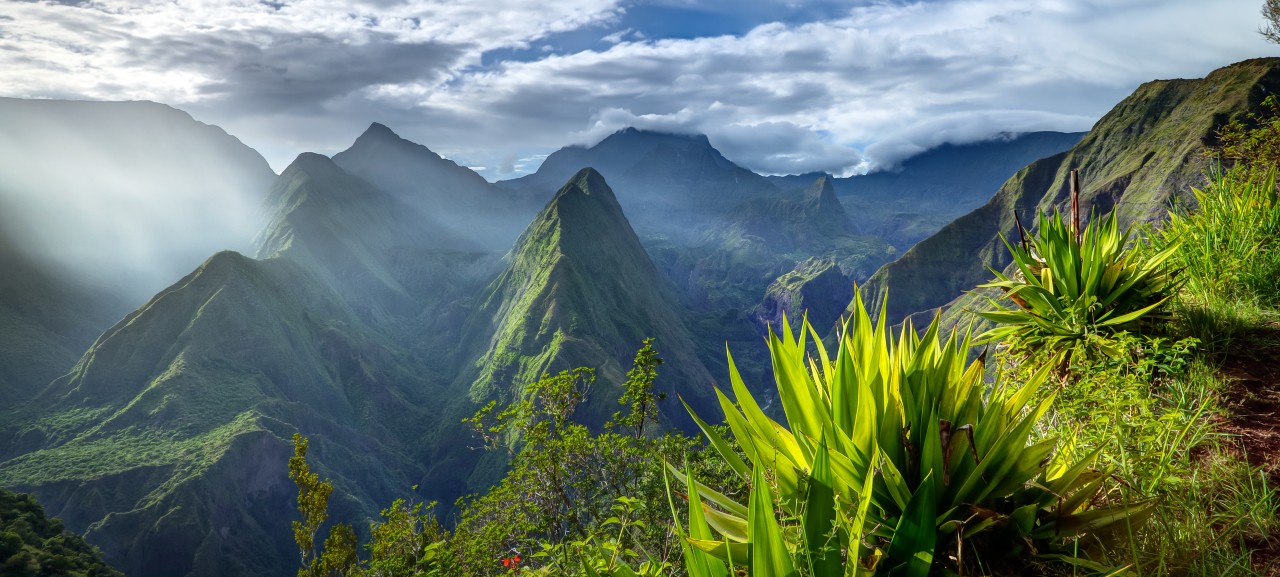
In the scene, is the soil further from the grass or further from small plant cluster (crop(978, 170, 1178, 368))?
small plant cluster (crop(978, 170, 1178, 368))

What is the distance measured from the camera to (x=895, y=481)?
2.23 meters

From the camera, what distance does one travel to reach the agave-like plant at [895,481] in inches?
78.2

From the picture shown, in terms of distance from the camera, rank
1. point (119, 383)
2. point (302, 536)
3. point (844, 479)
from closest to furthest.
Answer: point (844, 479) < point (302, 536) < point (119, 383)

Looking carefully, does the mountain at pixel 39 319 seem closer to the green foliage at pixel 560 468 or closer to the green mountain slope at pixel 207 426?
the green mountain slope at pixel 207 426

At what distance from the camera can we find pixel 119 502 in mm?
93125

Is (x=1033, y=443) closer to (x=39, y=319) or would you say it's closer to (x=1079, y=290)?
(x=1079, y=290)

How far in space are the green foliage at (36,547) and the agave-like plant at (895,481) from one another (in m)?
68.2

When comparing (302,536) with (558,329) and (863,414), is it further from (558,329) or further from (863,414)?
(558,329)

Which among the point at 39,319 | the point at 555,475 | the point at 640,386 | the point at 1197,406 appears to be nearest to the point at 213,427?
the point at 39,319

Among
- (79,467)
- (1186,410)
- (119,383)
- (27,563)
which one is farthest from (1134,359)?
(119,383)

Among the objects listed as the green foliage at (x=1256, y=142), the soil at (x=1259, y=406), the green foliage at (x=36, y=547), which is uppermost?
the green foliage at (x=1256, y=142)

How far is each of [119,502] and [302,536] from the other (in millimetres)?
108473

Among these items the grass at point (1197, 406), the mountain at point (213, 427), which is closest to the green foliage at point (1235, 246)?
the grass at point (1197, 406)

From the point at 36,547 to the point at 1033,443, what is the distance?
76.2m
